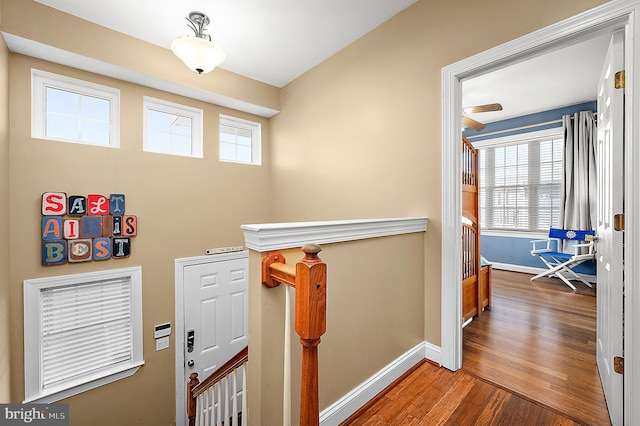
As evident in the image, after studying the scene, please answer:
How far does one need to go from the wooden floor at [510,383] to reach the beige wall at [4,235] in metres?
2.83

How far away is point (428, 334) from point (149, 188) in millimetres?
3201

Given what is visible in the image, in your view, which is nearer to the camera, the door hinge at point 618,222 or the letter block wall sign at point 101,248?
the door hinge at point 618,222

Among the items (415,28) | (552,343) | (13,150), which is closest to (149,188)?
(13,150)

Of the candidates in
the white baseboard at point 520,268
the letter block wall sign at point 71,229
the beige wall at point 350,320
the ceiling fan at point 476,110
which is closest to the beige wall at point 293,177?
the beige wall at point 350,320

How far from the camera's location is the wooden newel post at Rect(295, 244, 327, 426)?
938 mm

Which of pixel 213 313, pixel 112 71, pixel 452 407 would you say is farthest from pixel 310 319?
pixel 112 71

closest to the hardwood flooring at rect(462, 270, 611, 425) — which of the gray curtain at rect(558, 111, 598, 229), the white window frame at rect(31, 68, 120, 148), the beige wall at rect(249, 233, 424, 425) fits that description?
the beige wall at rect(249, 233, 424, 425)

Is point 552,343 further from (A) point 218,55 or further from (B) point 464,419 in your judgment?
(A) point 218,55

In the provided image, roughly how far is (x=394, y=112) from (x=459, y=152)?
716 mm

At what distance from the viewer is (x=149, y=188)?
3129 mm

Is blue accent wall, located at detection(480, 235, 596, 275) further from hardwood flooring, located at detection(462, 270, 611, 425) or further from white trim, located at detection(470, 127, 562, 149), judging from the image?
white trim, located at detection(470, 127, 562, 149)

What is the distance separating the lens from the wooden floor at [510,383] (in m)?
1.56

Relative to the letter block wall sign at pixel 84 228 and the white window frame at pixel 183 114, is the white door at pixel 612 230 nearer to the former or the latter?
the white window frame at pixel 183 114

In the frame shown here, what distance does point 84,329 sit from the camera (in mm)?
2836
